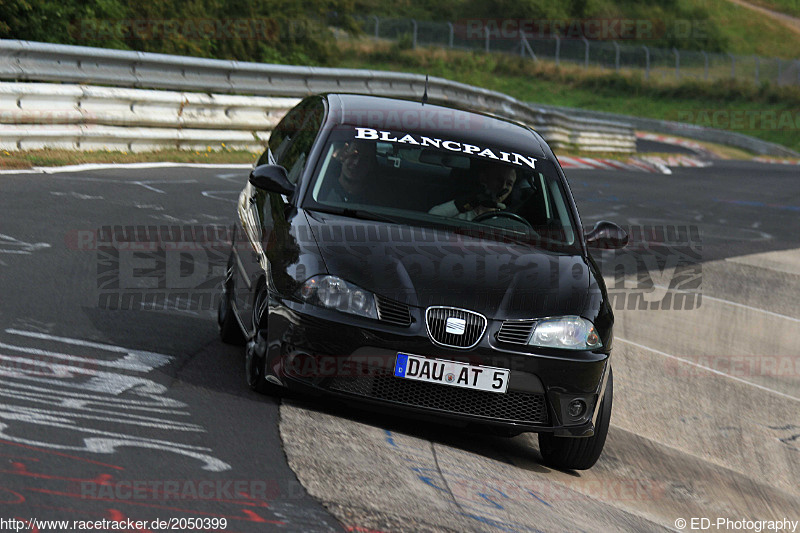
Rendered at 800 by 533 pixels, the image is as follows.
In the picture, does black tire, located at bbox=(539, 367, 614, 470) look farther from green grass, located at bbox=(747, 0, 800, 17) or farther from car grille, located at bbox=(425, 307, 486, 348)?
green grass, located at bbox=(747, 0, 800, 17)

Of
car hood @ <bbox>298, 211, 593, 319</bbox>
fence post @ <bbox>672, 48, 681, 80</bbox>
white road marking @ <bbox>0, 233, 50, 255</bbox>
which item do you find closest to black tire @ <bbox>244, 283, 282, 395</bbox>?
car hood @ <bbox>298, 211, 593, 319</bbox>

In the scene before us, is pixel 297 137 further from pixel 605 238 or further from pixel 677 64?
pixel 677 64

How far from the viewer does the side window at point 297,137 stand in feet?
22.0

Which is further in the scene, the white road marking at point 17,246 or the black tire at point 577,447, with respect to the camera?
the white road marking at point 17,246

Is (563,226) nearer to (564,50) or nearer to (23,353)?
(23,353)

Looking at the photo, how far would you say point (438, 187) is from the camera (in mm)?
6559

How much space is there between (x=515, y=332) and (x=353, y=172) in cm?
162

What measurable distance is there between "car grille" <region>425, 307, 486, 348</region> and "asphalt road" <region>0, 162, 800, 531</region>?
575 mm

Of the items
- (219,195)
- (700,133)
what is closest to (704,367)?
(219,195)

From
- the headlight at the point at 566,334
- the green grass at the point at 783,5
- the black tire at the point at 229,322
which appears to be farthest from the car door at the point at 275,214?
the green grass at the point at 783,5

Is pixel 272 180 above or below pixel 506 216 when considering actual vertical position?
above

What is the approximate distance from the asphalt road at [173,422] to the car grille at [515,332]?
2.13 feet

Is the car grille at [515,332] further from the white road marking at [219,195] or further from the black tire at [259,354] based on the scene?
the white road marking at [219,195]

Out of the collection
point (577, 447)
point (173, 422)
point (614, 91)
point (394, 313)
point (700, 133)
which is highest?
point (394, 313)
